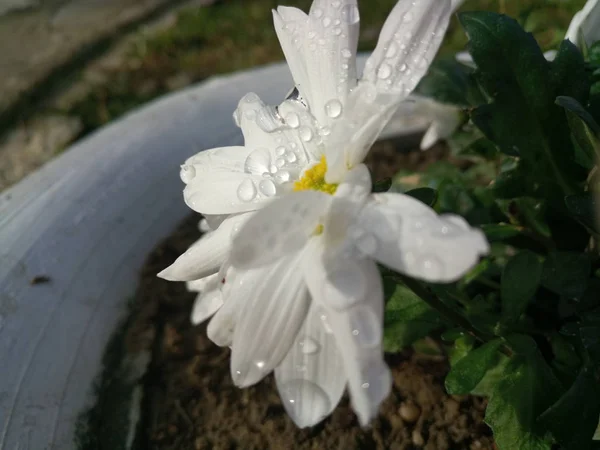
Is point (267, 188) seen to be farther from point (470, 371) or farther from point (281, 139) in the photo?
point (470, 371)

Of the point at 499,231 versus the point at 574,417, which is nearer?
the point at 574,417

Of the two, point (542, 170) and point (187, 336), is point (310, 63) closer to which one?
point (542, 170)

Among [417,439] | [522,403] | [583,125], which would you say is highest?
[583,125]

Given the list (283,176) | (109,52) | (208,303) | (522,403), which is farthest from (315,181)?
(109,52)

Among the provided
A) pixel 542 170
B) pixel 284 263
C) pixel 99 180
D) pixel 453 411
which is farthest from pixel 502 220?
pixel 99 180

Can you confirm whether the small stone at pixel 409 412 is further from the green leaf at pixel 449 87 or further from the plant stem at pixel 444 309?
the green leaf at pixel 449 87

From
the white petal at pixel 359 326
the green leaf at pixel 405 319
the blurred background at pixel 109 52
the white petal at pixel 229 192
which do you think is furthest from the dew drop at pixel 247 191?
the blurred background at pixel 109 52
